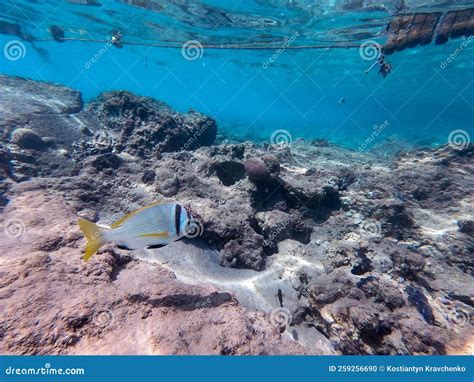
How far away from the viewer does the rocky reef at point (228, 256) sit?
2.71m

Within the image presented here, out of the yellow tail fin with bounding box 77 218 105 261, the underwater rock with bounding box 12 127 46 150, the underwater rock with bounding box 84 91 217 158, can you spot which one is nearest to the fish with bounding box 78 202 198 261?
the yellow tail fin with bounding box 77 218 105 261

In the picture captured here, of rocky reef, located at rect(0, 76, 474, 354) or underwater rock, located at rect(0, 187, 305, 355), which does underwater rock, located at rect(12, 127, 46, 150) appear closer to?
rocky reef, located at rect(0, 76, 474, 354)

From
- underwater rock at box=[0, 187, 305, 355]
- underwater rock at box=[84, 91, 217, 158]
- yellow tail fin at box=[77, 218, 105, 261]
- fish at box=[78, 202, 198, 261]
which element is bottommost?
underwater rock at box=[0, 187, 305, 355]

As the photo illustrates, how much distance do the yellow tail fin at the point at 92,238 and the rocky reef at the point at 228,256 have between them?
72cm

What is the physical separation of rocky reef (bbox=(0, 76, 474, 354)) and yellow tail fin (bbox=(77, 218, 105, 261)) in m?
0.72

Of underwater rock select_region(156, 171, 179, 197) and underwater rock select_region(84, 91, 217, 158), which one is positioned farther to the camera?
underwater rock select_region(84, 91, 217, 158)

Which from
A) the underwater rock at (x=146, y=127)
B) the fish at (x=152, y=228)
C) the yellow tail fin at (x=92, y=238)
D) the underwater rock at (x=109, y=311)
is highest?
the underwater rock at (x=146, y=127)

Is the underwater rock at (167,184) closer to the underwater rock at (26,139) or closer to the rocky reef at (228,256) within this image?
the rocky reef at (228,256)

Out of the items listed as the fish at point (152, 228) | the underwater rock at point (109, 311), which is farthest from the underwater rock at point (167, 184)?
the fish at point (152, 228)

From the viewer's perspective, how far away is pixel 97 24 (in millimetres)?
25453

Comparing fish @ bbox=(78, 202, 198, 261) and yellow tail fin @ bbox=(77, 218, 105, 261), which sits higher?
fish @ bbox=(78, 202, 198, 261)

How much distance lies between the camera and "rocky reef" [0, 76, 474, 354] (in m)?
2.71

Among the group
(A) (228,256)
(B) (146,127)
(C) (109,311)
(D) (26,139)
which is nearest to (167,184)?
(A) (228,256)

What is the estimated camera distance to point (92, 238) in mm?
2432
